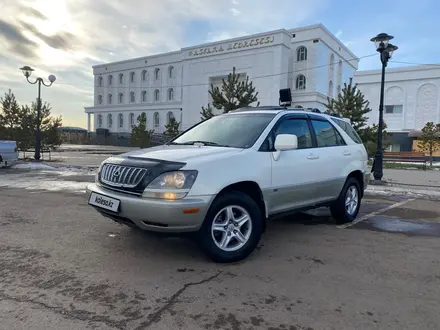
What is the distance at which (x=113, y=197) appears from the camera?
3885 millimetres

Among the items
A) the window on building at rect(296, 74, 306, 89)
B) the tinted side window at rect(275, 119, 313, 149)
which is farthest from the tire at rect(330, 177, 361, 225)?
the window on building at rect(296, 74, 306, 89)

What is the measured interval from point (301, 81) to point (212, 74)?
12791 millimetres

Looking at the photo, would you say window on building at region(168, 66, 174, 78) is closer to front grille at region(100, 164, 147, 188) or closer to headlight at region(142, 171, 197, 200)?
front grille at region(100, 164, 147, 188)

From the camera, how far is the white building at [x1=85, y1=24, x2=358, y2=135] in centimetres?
4419

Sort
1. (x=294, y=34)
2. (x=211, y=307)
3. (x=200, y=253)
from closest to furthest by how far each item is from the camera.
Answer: (x=211, y=307), (x=200, y=253), (x=294, y=34)

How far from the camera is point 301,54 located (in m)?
45.4

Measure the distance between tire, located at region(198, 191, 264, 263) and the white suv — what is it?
11mm

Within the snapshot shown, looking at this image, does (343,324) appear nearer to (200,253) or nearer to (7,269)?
(200,253)

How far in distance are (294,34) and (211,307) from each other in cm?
4746

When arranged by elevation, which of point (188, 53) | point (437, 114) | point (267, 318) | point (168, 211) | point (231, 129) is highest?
point (188, 53)

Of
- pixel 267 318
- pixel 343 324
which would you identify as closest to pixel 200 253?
pixel 267 318

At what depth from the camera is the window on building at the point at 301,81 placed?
4503 cm

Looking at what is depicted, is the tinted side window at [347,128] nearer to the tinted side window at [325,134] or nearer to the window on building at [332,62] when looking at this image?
the tinted side window at [325,134]

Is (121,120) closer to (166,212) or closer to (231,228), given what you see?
(231,228)
